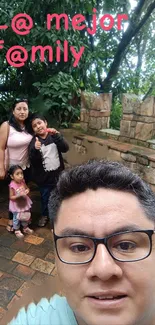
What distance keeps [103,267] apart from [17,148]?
187 cm

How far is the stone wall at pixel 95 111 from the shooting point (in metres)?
3.06

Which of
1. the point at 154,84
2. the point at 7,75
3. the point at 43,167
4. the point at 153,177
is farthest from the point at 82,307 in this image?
the point at 154,84

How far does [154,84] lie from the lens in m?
5.62

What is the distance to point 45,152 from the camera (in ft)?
7.43

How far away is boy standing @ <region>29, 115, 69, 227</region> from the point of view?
2217mm

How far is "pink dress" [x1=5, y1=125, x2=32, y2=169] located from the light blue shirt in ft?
5.20

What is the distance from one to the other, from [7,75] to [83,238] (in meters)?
3.50

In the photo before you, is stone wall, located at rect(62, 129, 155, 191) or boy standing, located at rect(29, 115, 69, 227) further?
stone wall, located at rect(62, 129, 155, 191)

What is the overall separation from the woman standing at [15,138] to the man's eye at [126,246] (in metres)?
1.80

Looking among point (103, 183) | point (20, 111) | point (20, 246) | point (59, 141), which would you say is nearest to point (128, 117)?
point (59, 141)

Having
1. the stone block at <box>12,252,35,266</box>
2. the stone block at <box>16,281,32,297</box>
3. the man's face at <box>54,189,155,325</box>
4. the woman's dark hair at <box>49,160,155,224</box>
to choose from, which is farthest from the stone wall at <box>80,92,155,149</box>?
the man's face at <box>54,189,155,325</box>

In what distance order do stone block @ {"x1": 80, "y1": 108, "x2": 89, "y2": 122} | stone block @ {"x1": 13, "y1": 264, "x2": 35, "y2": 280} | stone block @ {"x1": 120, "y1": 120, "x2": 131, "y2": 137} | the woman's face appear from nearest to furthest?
1. stone block @ {"x1": 13, "y1": 264, "x2": 35, "y2": 280}
2. the woman's face
3. stone block @ {"x1": 120, "y1": 120, "x2": 131, "y2": 137}
4. stone block @ {"x1": 80, "y1": 108, "x2": 89, "y2": 122}

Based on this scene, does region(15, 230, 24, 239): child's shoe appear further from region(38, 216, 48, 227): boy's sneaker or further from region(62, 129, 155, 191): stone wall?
region(62, 129, 155, 191): stone wall

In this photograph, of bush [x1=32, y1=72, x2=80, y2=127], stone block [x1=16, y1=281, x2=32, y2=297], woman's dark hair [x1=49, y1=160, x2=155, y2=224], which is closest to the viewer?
woman's dark hair [x1=49, y1=160, x2=155, y2=224]
